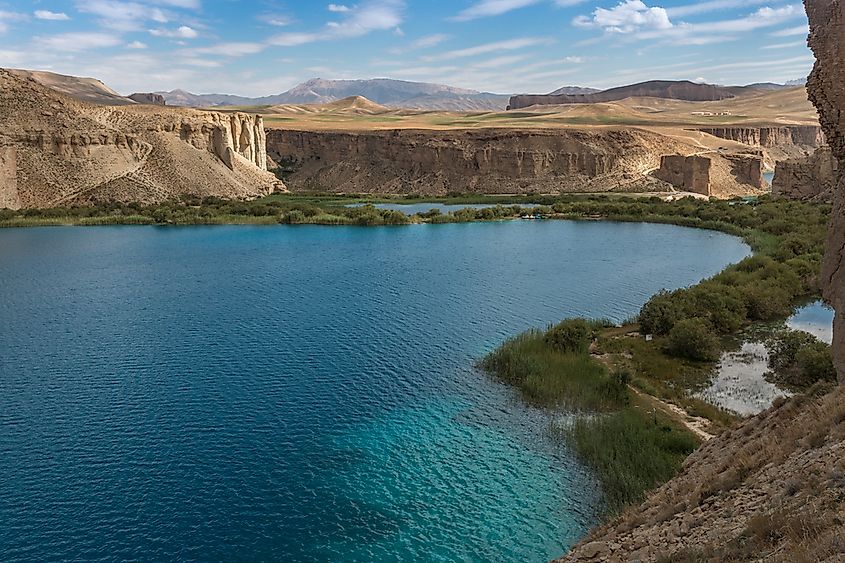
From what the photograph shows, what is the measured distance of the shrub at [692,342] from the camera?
66.7 feet

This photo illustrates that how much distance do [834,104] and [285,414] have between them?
12987 millimetres

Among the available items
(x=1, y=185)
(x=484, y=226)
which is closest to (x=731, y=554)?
(x=484, y=226)

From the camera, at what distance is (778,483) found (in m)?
8.02

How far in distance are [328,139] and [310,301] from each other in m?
70.1

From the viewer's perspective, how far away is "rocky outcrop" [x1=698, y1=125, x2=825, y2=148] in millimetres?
109062

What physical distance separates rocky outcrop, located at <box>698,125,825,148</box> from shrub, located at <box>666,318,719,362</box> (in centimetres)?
9690

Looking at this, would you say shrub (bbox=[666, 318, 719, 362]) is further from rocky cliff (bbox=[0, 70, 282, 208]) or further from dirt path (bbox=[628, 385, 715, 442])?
rocky cliff (bbox=[0, 70, 282, 208])

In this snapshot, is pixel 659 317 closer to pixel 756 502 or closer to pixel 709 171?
pixel 756 502

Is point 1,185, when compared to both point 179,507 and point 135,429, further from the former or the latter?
point 179,507

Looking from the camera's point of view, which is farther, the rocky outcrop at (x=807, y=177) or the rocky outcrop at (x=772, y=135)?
the rocky outcrop at (x=772, y=135)

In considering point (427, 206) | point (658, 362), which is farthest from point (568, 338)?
point (427, 206)

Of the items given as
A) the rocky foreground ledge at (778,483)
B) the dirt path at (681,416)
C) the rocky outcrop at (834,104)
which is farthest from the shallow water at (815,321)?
the rocky foreground ledge at (778,483)

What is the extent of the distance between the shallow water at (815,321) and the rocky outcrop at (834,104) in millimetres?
11819

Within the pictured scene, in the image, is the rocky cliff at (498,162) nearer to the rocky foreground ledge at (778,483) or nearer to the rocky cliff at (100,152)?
the rocky cliff at (100,152)
